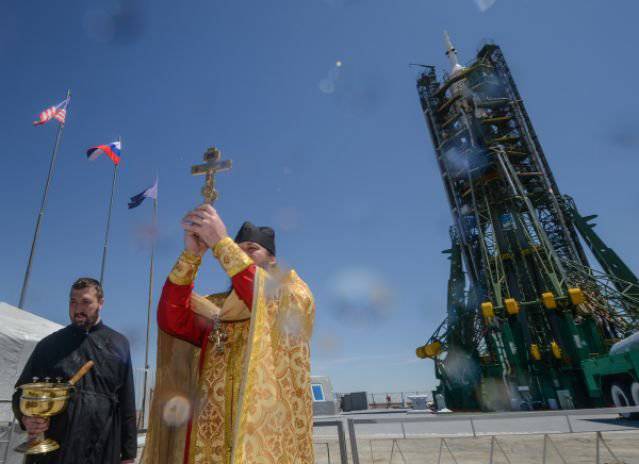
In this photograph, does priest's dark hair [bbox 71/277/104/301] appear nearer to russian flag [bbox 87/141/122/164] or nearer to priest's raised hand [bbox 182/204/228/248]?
priest's raised hand [bbox 182/204/228/248]

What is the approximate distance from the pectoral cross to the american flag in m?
19.1

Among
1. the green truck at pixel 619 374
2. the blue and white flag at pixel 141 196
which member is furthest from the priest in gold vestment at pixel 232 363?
the blue and white flag at pixel 141 196

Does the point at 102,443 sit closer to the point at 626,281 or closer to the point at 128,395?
the point at 128,395

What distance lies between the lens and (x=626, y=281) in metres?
26.7

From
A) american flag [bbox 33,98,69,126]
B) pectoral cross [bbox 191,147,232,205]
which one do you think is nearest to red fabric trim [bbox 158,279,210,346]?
pectoral cross [bbox 191,147,232,205]

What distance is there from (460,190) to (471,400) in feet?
59.5

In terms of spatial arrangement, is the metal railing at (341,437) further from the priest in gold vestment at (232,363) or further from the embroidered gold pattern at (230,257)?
the embroidered gold pattern at (230,257)

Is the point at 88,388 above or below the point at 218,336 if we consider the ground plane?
below

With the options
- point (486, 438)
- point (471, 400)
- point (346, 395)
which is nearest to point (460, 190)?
point (471, 400)

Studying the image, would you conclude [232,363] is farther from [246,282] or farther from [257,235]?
[257,235]

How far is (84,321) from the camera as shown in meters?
3.46

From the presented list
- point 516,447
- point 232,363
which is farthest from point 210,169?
point 516,447

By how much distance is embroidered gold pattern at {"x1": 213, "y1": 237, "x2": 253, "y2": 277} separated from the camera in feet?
7.37

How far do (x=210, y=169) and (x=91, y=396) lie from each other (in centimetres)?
221
